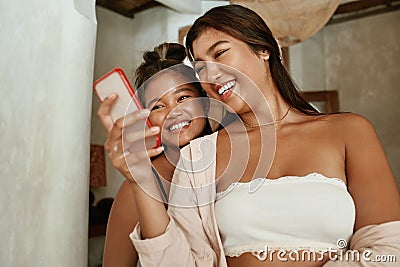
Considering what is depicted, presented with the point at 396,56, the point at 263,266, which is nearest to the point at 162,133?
the point at 263,266

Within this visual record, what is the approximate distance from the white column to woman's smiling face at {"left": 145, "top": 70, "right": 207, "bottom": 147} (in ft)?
0.83

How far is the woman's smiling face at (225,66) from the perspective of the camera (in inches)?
36.2

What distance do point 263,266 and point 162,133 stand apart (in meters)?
0.42

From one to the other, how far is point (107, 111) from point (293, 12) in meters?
1.19

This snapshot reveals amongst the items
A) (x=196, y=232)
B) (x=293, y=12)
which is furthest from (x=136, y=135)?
(x=293, y=12)

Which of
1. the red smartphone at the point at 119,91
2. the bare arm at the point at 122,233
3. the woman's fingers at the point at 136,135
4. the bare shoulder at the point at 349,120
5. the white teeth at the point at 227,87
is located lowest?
the bare arm at the point at 122,233

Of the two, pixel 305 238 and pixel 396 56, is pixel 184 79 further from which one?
pixel 396 56

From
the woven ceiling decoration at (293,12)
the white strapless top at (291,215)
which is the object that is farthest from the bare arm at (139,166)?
the woven ceiling decoration at (293,12)

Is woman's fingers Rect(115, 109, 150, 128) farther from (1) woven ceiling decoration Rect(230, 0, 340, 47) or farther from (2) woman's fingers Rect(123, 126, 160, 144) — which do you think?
(1) woven ceiling decoration Rect(230, 0, 340, 47)

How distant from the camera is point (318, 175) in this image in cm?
86

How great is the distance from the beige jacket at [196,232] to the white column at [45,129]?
388mm

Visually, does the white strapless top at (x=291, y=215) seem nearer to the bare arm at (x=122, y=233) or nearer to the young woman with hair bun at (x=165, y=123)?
the young woman with hair bun at (x=165, y=123)

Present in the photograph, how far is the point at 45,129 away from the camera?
43.6 inches

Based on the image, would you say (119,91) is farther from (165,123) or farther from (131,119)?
(165,123)
